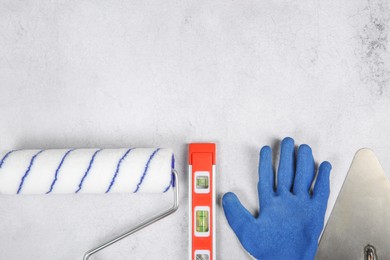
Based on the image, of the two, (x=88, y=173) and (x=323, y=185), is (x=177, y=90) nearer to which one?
(x=88, y=173)

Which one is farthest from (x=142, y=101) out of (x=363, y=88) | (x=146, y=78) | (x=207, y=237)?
(x=363, y=88)

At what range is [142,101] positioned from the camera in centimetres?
111

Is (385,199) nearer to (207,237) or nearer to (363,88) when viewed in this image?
(363,88)

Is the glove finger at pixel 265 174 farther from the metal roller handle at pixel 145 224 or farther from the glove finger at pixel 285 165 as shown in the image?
the metal roller handle at pixel 145 224

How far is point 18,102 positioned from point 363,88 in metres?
0.80

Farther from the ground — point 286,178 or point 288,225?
point 286,178

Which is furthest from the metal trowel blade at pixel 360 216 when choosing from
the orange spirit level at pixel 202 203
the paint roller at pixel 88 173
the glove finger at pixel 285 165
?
the paint roller at pixel 88 173

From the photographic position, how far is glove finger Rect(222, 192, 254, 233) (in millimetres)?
1055

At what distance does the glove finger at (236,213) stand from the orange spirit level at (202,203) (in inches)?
Answer: 1.4

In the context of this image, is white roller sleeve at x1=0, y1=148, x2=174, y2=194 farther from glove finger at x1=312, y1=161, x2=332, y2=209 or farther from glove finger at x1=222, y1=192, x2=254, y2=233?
glove finger at x1=312, y1=161, x2=332, y2=209

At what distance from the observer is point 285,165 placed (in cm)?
107

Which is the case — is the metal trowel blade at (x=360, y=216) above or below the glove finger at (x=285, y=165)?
below

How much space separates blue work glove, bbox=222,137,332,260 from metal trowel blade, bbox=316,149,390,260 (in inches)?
2.4

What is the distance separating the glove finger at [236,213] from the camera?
1055mm
